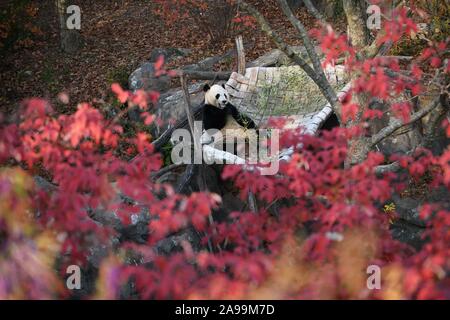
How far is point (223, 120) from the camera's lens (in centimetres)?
757

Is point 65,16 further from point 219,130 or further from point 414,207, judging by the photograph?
point 414,207

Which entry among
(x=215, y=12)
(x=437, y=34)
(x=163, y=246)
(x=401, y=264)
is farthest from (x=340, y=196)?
(x=215, y=12)

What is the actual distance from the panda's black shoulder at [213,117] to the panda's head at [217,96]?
0.50 feet

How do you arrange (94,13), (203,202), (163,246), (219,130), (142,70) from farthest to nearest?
(94,13) < (142,70) < (219,130) < (163,246) < (203,202)

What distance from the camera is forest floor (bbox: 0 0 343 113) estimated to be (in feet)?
34.7

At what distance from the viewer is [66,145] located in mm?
4074

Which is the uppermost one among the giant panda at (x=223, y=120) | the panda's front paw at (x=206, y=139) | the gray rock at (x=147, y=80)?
the gray rock at (x=147, y=80)

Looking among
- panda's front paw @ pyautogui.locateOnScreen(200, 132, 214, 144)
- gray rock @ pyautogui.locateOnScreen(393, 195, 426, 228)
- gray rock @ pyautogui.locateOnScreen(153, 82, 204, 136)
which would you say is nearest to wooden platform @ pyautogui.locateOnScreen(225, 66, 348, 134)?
gray rock @ pyautogui.locateOnScreen(153, 82, 204, 136)

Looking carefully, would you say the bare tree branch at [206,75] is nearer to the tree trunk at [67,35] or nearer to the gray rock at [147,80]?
the gray rock at [147,80]

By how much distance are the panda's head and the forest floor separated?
284cm

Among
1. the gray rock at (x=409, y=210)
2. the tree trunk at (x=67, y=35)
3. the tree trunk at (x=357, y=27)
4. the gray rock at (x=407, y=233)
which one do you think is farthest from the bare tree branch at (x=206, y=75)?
the tree trunk at (x=67, y=35)

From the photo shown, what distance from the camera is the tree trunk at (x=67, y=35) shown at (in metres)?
11.3

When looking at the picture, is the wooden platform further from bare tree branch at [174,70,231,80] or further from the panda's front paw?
the panda's front paw
